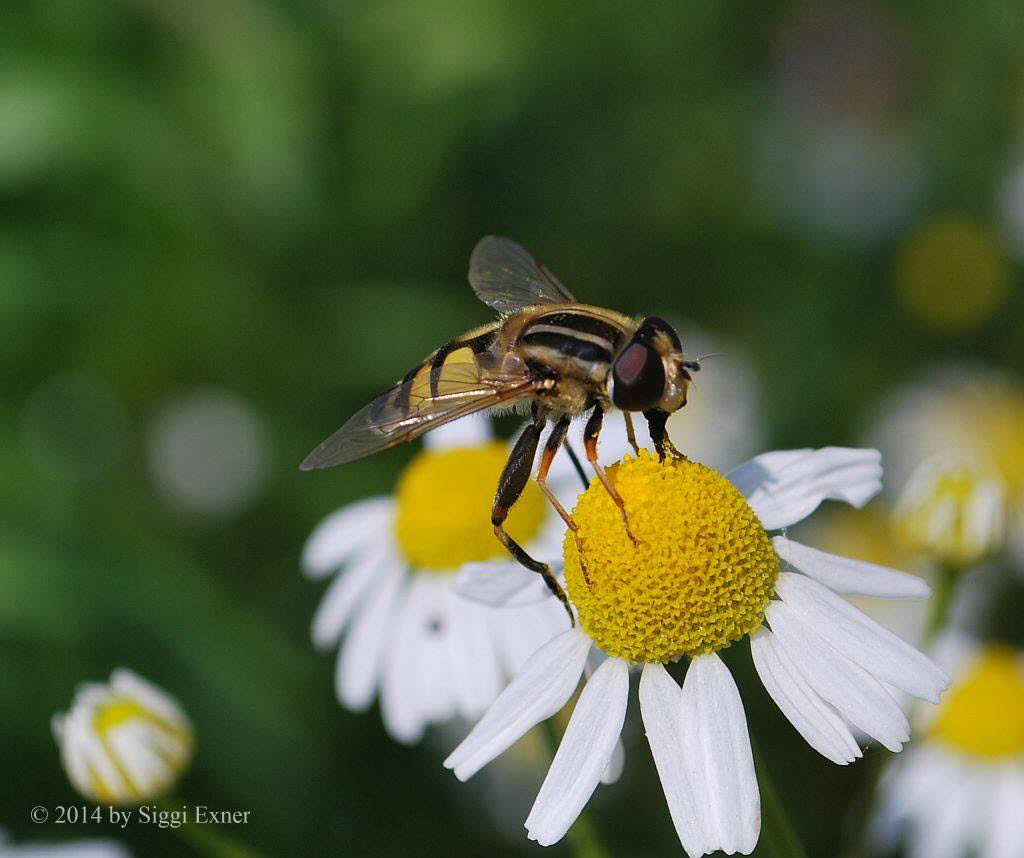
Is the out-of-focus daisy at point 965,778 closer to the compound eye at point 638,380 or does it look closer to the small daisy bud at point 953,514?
the small daisy bud at point 953,514

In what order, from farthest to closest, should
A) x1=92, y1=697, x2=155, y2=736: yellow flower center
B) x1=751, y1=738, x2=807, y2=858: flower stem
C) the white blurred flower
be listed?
the white blurred flower, x1=92, y1=697, x2=155, y2=736: yellow flower center, x1=751, y1=738, x2=807, y2=858: flower stem

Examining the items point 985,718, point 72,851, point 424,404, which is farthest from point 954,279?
point 72,851

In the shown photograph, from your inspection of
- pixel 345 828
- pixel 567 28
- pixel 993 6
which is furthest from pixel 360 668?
pixel 993 6

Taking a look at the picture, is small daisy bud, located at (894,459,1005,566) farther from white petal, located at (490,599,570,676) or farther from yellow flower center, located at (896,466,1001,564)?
white petal, located at (490,599,570,676)

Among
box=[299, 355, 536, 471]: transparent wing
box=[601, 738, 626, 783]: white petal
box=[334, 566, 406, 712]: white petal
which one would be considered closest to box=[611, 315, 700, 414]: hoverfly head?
box=[299, 355, 536, 471]: transparent wing

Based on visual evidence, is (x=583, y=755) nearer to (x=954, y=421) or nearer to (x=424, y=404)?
(x=424, y=404)

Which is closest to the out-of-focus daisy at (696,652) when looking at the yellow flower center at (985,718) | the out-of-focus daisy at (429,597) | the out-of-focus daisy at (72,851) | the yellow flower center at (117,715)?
the out-of-focus daisy at (429,597)
